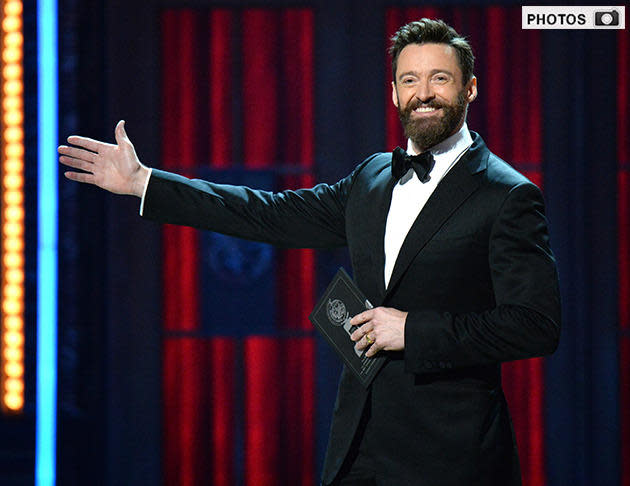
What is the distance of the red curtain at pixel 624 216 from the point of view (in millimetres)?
3123

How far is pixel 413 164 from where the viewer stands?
1.81 metres

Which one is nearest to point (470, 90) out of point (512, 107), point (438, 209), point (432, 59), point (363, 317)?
point (432, 59)

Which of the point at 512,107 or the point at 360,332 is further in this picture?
the point at 512,107

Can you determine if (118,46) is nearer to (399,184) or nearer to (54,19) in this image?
(54,19)

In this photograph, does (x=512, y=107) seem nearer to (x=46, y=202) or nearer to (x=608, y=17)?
(x=608, y=17)

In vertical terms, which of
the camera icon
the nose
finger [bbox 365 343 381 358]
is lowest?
finger [bbox 365 343 381 358]

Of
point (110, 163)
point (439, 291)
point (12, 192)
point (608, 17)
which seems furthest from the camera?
point (608, 17)

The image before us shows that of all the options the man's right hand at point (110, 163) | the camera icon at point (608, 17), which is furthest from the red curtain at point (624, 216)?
the man's right hand at point (110, 163)

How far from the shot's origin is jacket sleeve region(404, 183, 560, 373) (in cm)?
160

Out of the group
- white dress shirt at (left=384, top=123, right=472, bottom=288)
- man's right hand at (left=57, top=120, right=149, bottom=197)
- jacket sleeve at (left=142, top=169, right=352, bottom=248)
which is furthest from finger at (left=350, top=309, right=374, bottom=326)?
man's right hand at (left=57, top=120, right=149, bottom=197)

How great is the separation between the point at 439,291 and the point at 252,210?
0.58m

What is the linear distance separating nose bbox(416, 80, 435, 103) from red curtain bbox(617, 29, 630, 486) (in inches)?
64.4

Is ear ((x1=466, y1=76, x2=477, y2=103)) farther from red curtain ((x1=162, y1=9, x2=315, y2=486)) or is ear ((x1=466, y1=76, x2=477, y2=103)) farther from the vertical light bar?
the vertical light bar

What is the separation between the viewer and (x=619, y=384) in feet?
10.2
